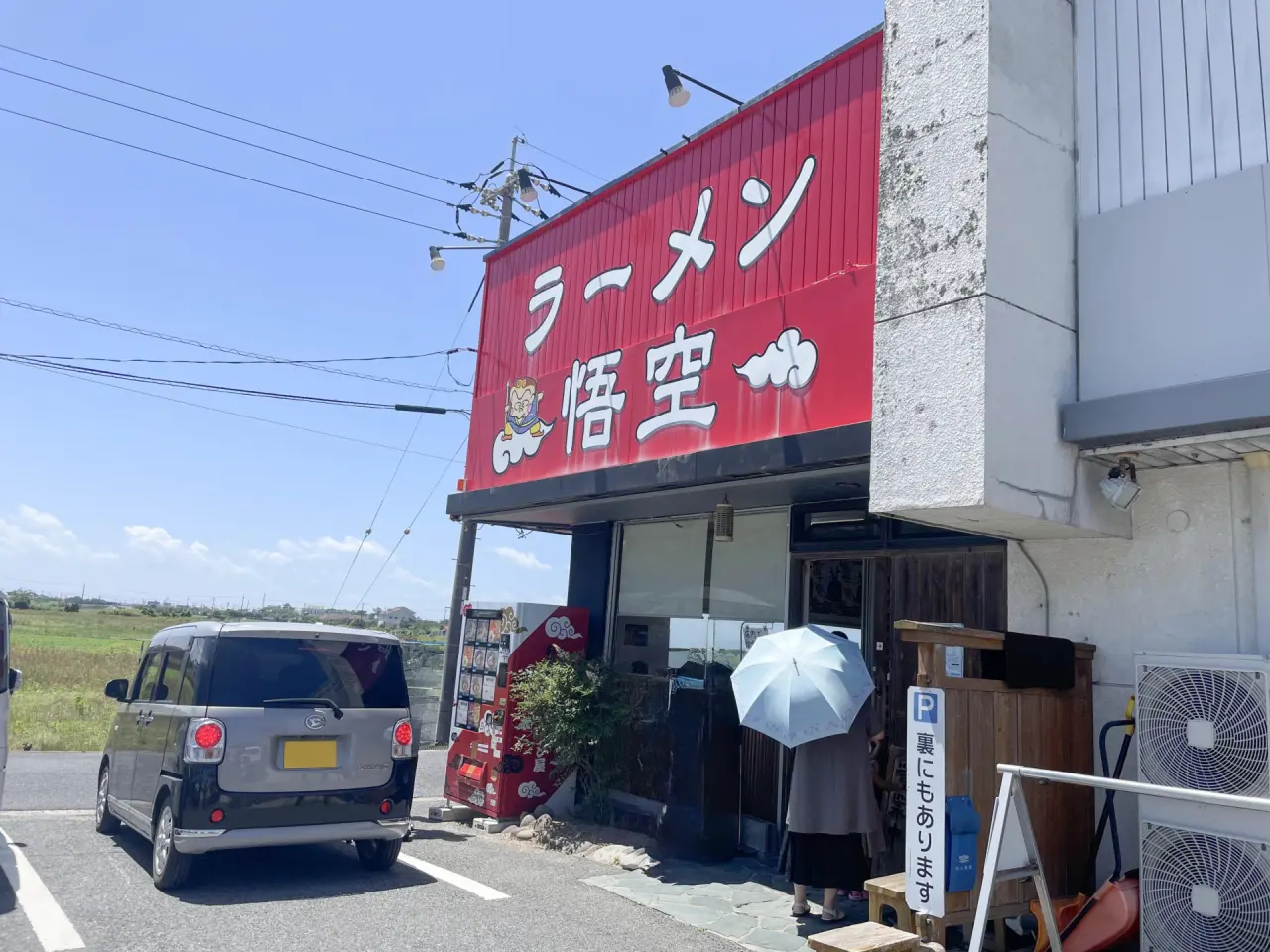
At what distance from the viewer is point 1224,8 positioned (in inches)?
201

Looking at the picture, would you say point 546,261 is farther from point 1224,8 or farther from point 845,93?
point 1224,8

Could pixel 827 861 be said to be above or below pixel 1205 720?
below

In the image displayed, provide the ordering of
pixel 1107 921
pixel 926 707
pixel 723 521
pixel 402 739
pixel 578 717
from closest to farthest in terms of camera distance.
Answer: pixel 1107 921
pixel 926 707
pixel 402 739
pixel 723 521
pixel 578 717

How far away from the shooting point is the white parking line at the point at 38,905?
16.8 ft

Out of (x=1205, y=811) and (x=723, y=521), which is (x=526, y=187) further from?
(x=1205, y=811)

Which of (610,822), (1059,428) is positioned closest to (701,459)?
(1059,428)

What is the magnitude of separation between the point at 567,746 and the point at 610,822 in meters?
1.06

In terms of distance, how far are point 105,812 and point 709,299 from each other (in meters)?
6.56

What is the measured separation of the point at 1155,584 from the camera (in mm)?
5312

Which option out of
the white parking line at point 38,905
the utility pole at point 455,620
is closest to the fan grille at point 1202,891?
the white parking line at point 38,905

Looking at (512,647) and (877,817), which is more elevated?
(512,647)

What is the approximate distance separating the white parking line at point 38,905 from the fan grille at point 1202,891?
550 centimetres

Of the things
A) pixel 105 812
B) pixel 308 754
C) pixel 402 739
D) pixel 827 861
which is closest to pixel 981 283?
pixel 827 861

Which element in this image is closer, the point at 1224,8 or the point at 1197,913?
the point at 1197,913
